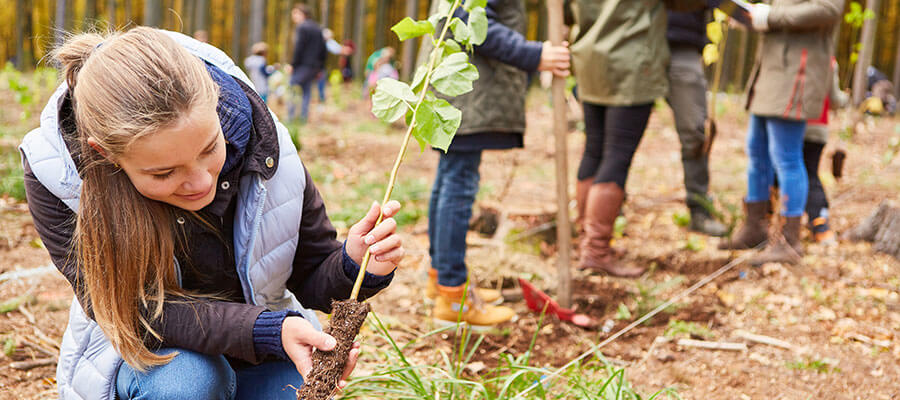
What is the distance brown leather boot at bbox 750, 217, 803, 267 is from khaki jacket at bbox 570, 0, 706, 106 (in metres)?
0.99

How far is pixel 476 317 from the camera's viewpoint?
8.40ft

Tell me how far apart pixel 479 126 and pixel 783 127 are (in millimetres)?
1700

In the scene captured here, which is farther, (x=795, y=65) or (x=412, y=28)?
(x=795, y=65)

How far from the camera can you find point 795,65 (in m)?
3.12

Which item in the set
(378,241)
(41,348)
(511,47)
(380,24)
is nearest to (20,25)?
(380,24)

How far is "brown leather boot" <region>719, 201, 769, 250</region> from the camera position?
3525mm

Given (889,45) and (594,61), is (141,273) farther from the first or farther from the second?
(889,45)

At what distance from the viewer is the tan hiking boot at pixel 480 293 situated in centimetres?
274

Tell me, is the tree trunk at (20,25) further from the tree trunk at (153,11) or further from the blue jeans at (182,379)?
the blue jeans at (182,379)

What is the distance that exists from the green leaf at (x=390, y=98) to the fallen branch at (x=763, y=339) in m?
1.79

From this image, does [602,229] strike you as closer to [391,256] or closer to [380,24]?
[391,256]

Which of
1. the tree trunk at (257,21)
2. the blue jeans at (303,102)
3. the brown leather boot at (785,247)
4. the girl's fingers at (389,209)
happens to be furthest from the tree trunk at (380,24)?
the girl's fingers at (389,209)

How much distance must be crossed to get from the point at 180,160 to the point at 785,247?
3.02 meters

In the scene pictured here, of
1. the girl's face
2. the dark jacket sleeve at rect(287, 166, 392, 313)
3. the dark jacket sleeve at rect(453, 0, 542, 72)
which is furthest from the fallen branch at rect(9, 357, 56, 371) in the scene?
the dark jacket sleeve at rect(453, 0, 542, 72)
